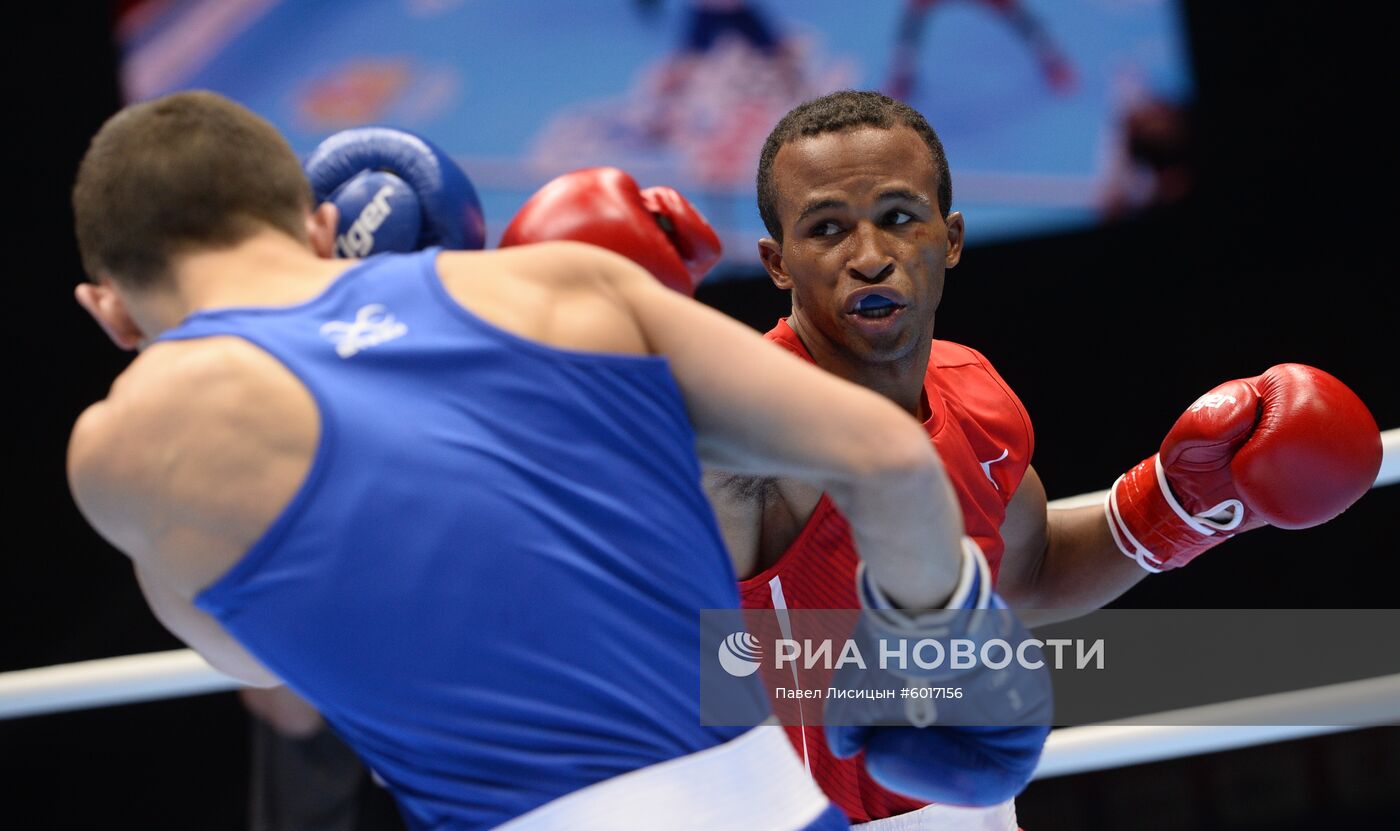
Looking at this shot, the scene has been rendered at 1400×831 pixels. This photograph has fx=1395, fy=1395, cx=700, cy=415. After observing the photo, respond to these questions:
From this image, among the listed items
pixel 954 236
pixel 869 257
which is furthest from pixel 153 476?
pixel 954 236

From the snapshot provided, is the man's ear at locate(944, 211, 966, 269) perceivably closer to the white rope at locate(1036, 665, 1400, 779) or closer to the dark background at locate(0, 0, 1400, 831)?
the white rope at locate(1036, 665, 1400, 779)

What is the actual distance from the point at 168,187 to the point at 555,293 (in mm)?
342

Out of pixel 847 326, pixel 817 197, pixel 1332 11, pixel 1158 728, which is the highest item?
pixel 1332 11

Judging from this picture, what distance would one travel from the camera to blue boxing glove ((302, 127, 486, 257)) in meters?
1.40

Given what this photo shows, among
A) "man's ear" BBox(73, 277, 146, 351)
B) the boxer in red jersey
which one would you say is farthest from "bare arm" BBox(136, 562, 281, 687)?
the boxer in red jersey

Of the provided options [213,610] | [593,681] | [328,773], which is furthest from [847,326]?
[328,773]

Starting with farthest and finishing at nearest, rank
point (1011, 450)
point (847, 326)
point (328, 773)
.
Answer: point (328, 773) < point (1011, 450) < point (847, 326)

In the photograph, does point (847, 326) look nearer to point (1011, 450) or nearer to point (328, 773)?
point (1011, 450)

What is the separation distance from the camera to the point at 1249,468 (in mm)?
2006

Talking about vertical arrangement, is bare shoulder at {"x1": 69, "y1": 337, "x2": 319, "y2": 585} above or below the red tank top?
below

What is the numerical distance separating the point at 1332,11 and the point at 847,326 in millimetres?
3123

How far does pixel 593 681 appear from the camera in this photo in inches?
45.1

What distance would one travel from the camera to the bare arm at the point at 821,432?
1161mm

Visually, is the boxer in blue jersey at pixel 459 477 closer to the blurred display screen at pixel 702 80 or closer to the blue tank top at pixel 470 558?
the blue tank top at pixel 470 558
